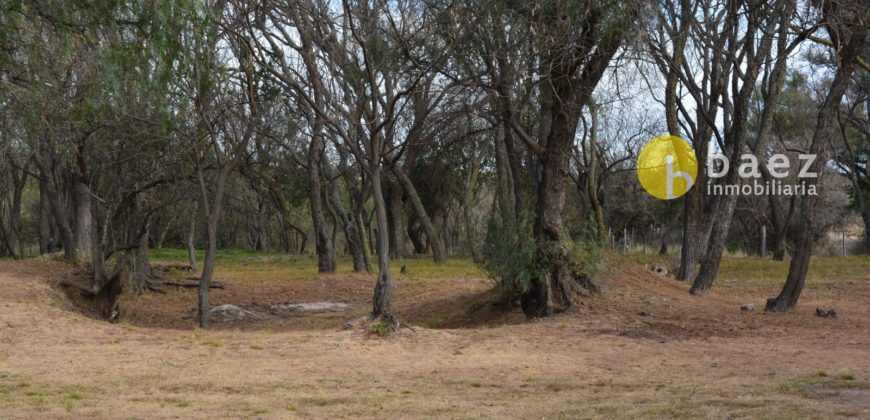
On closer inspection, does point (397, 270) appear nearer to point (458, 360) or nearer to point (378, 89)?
point (378, 89)

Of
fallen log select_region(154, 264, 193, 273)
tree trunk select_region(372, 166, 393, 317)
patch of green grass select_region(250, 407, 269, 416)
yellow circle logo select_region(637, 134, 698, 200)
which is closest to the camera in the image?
patch of green grass select_region(250, 407, 269, 416)

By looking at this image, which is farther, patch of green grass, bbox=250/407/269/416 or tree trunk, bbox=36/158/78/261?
tree trunk, bbox=36/158/78/261

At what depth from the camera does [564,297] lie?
48.0 feet

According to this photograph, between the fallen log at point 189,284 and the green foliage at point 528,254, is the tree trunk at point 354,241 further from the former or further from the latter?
the green foliage at point 528,254

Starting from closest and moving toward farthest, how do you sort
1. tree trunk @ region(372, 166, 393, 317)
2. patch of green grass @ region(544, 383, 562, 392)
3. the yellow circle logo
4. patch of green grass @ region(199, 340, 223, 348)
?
1. patch of green grass @ region(544, 383, 562, 392)
2. patch of green grass @ region(199, 340, 223, 348)
3. tree trunk @ region(372, 166, 393, 317)
4. the yellow circle logo

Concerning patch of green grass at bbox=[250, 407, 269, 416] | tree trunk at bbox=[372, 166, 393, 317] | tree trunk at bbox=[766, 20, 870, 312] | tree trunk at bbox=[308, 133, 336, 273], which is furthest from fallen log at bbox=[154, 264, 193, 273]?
patch of green grass at bbox=[250, 407, 269, 416]

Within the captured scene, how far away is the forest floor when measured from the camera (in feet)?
26.1

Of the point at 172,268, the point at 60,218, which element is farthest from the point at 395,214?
the point at 60,218

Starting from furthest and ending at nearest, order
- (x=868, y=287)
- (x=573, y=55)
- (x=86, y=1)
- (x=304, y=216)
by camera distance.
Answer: (x=304, y=216) < (x=868, y=287) < (x=573, y=55) < (x=86, y=1)

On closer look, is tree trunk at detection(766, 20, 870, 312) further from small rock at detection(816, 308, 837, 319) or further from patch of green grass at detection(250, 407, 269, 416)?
patch of green grass at detection(250, 407, 269, 416)

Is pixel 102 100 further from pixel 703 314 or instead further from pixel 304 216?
pixel 304 216

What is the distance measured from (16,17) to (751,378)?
7775 mm

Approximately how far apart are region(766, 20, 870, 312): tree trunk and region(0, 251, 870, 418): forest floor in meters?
0.35

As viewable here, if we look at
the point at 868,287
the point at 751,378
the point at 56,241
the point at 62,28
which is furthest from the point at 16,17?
the point at 56,241
